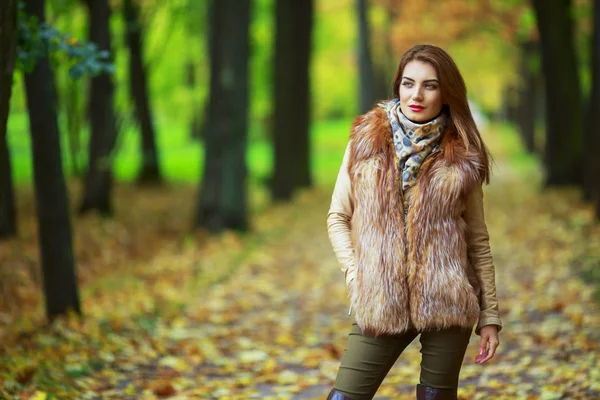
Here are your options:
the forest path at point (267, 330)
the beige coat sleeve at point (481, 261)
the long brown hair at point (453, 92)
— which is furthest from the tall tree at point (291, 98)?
the beige coat sleeve at point (481, 261)

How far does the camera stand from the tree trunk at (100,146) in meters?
15.5

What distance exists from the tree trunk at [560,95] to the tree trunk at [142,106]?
382 inches

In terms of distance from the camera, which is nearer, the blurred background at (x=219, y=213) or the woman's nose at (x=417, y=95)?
the woman's nose at (x=417, y=95)

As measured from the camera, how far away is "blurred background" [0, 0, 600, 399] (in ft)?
21.0

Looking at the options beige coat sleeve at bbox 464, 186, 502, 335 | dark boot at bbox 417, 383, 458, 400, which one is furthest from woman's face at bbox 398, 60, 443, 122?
dark boot at bbox 417, 383, 458, 400

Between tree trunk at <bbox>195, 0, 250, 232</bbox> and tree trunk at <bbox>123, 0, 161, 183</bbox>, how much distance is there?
21.4 ft

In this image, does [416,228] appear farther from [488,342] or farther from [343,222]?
[488,342]

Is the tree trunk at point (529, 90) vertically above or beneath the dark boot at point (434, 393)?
above

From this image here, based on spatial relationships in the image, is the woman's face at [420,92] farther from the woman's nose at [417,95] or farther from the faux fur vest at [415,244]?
the faux fur vest at [415,244]

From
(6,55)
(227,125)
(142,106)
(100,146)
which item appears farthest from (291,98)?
(6,55)

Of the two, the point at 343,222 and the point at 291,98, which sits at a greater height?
the point at 291,98

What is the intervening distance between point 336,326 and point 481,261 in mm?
4543

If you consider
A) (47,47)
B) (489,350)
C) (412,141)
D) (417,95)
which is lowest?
(489,350)

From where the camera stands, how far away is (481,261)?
12.3ft
